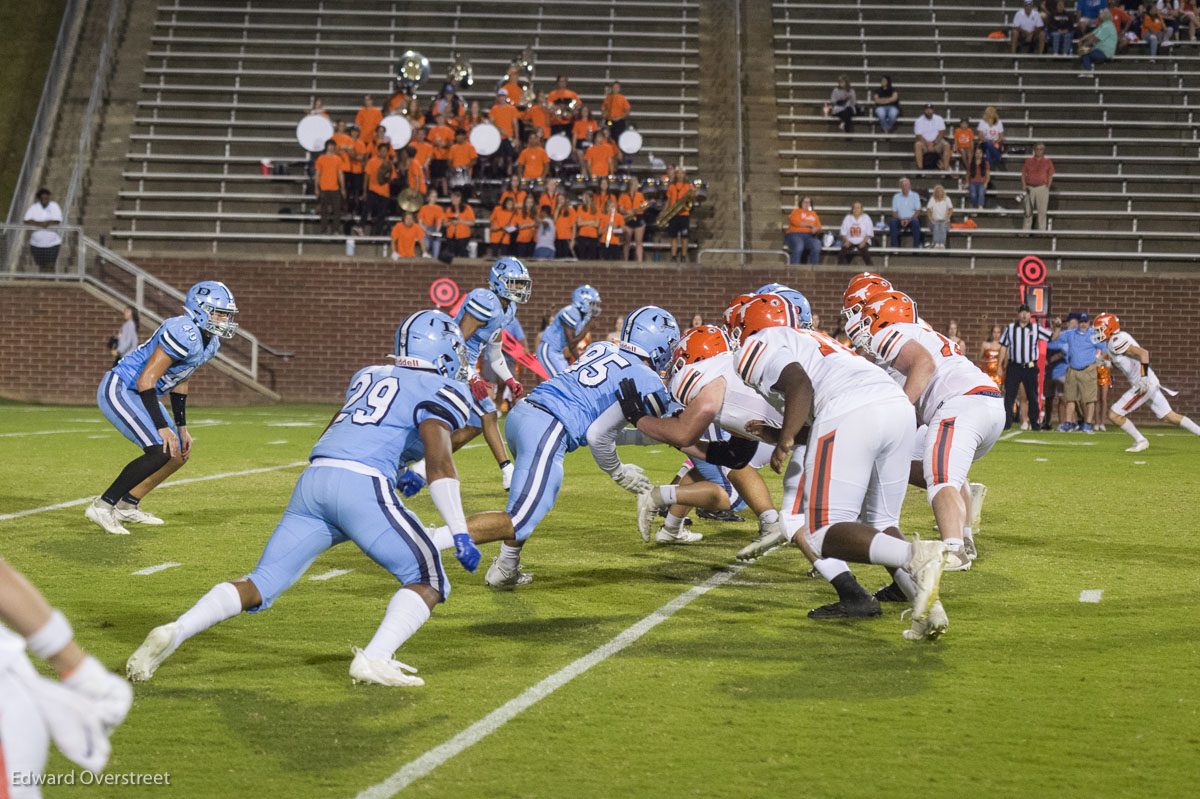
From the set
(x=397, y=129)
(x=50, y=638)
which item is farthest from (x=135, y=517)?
(x=397, y=129)

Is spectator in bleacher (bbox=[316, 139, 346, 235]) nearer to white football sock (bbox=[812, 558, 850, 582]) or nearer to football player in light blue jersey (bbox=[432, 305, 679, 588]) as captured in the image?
football player in light blue jersey (bbox=[432, 305, 679, 588])

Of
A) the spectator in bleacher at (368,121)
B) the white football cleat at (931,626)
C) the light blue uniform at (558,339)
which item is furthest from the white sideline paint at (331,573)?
the spectator in bleacher at (368,121)

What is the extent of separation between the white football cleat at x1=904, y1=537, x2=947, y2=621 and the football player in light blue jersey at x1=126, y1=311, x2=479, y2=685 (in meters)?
1.97

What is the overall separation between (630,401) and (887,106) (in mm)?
20959

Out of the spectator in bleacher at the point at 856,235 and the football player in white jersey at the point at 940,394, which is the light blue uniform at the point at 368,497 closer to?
the football player in white jersey at the point at 940,394

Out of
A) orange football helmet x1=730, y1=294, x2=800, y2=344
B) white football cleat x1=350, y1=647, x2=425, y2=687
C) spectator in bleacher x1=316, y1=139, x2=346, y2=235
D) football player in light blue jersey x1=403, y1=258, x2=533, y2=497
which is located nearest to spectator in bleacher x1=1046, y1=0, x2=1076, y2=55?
spectator in bleacher x1=316, y1=139, x2=346, y2=235

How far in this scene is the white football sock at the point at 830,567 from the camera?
655cm

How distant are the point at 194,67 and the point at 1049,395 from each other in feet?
60.8

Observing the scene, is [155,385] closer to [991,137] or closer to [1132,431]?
[1132,431]

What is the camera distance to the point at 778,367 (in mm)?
6375

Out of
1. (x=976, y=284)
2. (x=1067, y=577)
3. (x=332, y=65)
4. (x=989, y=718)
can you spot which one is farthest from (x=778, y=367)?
(x=332, y=65)

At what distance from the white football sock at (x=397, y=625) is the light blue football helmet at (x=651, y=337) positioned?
9.93 ft

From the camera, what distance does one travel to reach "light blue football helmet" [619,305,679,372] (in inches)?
311

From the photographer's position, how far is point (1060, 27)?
91.6 ft
